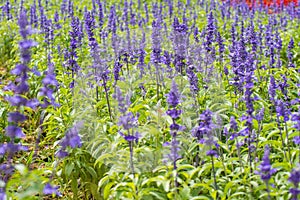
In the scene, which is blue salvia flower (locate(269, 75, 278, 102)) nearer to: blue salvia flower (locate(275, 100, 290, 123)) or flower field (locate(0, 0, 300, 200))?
flower field (locate(0, 0, 300, 200))

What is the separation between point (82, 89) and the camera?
201 inches

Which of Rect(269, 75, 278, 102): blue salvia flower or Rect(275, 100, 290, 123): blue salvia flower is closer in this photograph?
Rect(275, 100, 290, 123): blue salvia flower

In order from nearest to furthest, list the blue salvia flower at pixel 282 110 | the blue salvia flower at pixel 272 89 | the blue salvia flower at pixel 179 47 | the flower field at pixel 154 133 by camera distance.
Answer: the flower field at pixel 154 133 < the blue salvia flower at pixel 282 110 < the blue salvia flower at pixel 272 89 < the blue salvia flower at pixel 179 47

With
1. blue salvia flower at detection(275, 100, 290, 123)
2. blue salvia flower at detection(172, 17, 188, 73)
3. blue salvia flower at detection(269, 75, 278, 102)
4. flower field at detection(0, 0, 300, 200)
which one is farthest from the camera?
blue salvia flower at detection(172, 17, 188, 73)

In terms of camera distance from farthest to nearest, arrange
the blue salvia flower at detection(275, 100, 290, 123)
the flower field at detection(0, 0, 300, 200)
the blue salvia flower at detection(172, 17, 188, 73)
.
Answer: the blue salvia flower at detection(172, 17, 188, 73), the blue salvia flower at detection(275, 100, 290, 123), the flower field at detection(0, 0, 300, 200)

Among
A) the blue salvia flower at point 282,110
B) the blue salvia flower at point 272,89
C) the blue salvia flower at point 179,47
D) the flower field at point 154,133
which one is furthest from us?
the blue salvia flower at point 179,47

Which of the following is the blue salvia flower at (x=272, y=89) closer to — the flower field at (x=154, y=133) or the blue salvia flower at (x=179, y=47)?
the flower field at (x=154, y=133)

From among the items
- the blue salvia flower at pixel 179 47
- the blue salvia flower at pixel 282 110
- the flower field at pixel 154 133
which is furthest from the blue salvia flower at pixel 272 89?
the blue salvia flower at pixel 179 47

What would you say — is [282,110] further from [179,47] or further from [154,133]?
[179,47]

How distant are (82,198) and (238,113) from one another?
1775 millimetres

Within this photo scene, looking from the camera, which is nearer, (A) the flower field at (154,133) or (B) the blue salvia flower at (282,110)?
(A) the flower field at (154,133)

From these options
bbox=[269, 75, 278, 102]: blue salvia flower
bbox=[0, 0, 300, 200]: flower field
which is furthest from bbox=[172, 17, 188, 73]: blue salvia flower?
bbox=[269, 75, 278, 102]: blue salvia flower

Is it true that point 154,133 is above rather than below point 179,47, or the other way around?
below

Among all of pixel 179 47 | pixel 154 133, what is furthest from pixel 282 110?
pixel 179 47
